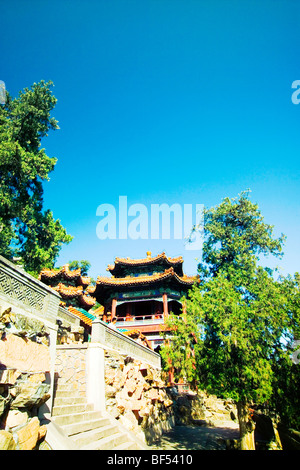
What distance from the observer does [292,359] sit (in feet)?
21.9

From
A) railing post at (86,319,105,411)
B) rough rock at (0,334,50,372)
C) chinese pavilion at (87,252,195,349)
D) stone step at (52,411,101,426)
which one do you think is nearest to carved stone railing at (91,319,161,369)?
railing post at (86,319,105,411)

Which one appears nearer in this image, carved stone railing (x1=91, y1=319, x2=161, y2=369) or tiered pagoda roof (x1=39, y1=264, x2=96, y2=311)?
carved stone railing (x1=91, y1=319, x2=161, y2=369)

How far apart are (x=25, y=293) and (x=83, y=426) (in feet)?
8.26

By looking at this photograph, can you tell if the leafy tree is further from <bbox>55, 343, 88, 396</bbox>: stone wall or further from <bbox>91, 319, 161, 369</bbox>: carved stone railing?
<bbox>55, 343, 88, 396</bbox>: stone wall

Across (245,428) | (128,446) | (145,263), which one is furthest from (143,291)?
(128,446)

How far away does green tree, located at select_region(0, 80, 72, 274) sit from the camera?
11.6m

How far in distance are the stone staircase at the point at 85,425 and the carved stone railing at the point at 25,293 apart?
61.0 inches

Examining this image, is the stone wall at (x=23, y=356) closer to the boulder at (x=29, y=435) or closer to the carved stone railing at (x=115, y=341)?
the boulder at (x=29, y=435)

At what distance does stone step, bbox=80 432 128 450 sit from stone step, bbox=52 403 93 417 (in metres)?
0.66

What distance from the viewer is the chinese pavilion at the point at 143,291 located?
54.9ft

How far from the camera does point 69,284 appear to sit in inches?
578

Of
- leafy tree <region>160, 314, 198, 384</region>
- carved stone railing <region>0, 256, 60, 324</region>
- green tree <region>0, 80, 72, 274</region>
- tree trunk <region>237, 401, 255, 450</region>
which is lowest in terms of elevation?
tree trunk <region>237, 401, 255, 450</region>

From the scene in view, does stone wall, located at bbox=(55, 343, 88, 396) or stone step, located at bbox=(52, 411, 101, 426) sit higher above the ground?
stone wall, located at bbox=(55, 343, 88, 396)

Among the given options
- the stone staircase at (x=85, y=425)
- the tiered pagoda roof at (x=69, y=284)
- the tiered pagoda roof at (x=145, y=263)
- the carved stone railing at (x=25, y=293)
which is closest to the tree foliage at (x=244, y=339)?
the stone staircase at (x=85, y=425)
